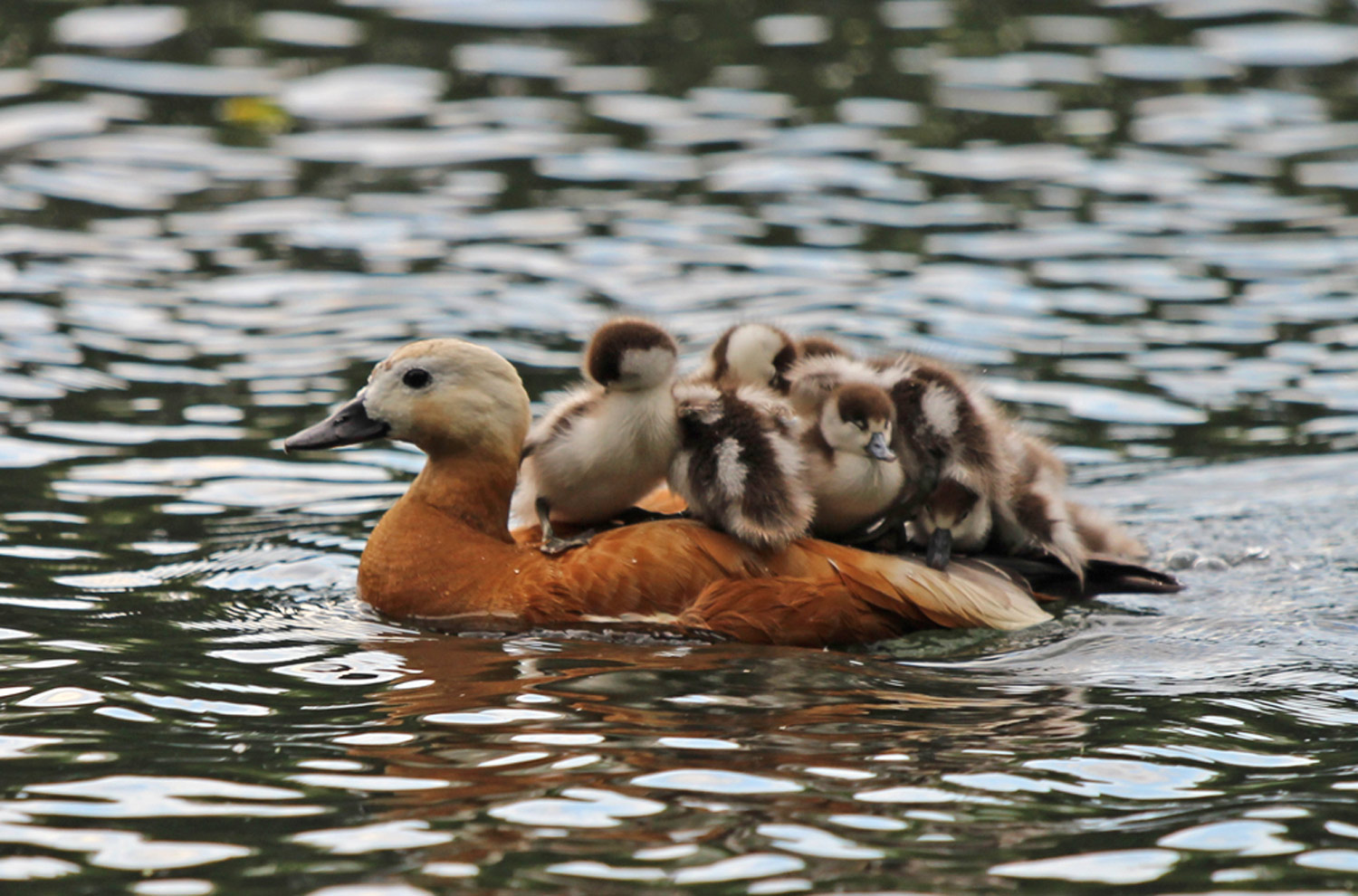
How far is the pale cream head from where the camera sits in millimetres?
7504

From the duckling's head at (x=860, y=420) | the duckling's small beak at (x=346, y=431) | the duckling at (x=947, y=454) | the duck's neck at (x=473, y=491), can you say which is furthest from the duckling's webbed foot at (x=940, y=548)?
the duckling's small beak at (x=346, y=431)

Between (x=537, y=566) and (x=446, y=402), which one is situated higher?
(x=446, y=402)

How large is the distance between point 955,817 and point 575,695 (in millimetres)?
1673

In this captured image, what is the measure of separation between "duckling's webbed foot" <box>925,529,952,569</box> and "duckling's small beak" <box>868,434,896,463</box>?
626 millimetres

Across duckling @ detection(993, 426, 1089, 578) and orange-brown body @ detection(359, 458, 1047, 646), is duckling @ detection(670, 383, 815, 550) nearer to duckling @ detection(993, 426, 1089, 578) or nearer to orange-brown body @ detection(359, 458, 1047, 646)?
orange-brown body @ detection(359, 458, 1047, 646)

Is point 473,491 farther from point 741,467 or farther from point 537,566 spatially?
point 741,467

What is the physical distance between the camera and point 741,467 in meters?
7.10

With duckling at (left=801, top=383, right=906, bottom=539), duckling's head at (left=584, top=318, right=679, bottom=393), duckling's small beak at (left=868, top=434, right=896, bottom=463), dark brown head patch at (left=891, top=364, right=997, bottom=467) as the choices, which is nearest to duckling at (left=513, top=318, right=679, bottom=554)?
duckling's head at (left=584, top=318, right=679, bottom=393)

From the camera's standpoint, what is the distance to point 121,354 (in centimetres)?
1155

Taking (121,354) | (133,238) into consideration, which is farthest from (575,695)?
(133,238)

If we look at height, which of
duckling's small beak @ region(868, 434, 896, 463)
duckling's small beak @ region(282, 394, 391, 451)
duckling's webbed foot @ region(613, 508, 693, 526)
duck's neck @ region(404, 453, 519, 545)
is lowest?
duckling's webbed foot @ region(613, 508, 693, 526)

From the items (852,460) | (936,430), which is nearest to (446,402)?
(852,460)

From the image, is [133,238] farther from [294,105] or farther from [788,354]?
[788,354]

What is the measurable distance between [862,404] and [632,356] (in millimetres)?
924
